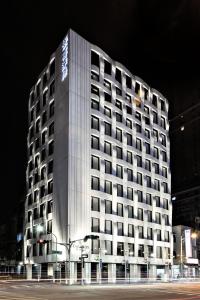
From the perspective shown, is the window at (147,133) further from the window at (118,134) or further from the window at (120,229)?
the window at (120,229)

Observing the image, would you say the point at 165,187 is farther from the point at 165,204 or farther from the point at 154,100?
the point at 154,100

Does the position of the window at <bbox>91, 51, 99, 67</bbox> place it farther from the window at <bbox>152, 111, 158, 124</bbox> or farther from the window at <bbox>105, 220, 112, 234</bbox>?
the window at <bbox>105, 220, 112, 234</bbox>

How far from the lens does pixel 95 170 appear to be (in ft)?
280

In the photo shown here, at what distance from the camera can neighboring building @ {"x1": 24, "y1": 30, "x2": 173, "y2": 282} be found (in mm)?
81500

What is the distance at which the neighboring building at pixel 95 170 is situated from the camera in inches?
3209

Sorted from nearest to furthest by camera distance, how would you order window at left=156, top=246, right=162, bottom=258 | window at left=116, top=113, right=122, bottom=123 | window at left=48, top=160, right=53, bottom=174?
window at left=48, top=160, right=53, bottom=174 < window at left=116, top=113, right=122, bottom=123 < window at left=156, top=246, right=162, bottom=258

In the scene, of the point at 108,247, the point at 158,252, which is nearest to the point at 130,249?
the point at 108,247

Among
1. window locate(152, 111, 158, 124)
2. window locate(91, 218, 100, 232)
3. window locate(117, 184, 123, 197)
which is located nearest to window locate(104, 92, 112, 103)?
window locate(117, 184, 123, 197)

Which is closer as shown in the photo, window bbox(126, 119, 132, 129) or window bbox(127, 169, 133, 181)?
window bbox(127, 169, 133, 181)

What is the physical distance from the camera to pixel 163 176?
106438 millimetres

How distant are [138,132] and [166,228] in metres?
22.1

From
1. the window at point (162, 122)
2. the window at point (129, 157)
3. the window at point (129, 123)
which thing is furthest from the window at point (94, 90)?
the window at point (162, 122)

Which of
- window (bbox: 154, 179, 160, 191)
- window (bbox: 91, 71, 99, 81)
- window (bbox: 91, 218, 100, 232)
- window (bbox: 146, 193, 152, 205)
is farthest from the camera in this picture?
window (bbox: 154, 179, 160, 191)

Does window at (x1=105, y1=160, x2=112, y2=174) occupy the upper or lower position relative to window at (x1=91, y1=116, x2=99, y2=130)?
lower
